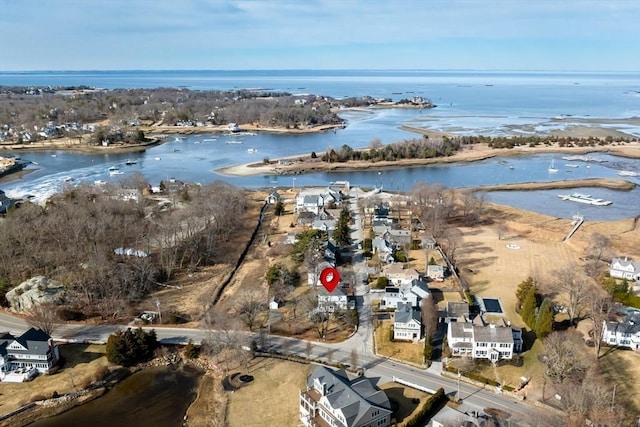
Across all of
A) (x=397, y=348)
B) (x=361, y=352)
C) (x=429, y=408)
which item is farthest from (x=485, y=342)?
(x=361, y=352)

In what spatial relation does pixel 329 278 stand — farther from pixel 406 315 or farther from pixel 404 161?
pixel 404 161

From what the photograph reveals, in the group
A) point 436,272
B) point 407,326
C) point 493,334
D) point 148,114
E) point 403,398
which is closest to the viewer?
point 403,398

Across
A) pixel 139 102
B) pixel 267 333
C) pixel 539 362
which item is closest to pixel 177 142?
pixel 139 102

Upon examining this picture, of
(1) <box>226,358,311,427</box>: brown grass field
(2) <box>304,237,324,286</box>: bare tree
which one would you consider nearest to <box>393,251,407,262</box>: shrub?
(2) <box>304,237,324,286</box>: bare tree

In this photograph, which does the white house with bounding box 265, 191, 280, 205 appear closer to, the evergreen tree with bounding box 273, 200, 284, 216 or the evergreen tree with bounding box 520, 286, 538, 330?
the evergreen tree with bounding box 273, 200, 284, 216

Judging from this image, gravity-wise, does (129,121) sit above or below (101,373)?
above

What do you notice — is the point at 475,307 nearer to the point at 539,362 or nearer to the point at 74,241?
the point at 539,362
